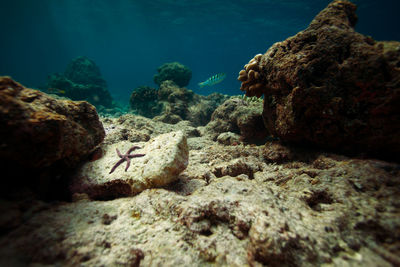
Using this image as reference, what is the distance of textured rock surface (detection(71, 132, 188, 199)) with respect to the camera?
8.70 feet

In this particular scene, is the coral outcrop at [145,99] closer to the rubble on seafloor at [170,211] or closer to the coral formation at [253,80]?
the coral formation at [253,80]

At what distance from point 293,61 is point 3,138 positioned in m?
4.23

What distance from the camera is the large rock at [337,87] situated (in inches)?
90.1

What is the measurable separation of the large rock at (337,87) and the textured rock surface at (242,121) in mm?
1580

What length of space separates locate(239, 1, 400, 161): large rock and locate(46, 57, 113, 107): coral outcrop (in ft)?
49.9

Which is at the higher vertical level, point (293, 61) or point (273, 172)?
point (293, 61)

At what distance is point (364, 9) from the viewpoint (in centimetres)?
2848

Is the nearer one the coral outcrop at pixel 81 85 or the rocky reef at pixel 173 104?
the rocky reef at pixel 173 104

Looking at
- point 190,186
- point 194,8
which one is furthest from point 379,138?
point 194,8

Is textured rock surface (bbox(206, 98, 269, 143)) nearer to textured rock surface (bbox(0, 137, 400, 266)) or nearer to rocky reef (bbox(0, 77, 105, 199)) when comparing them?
textured rock surface (bbox(0, 137, 400, 266))

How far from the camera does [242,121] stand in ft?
17.5

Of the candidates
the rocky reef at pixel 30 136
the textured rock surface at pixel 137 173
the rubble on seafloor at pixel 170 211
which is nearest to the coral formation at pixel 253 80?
the rubble on seafloor at pixel 170 211

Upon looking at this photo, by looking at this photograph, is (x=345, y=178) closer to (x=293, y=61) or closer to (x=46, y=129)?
(x=293, y=61)

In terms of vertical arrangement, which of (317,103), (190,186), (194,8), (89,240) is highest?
(194,8)
